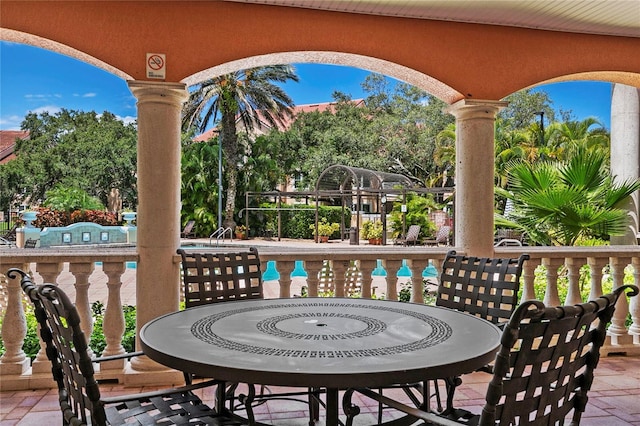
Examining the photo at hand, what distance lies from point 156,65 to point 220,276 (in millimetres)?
1535

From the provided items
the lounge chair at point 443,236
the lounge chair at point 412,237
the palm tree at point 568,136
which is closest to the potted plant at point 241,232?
the lounge chair at point 412,237

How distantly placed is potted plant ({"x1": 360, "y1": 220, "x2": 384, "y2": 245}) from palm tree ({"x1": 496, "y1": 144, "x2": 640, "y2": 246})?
12.9 meters

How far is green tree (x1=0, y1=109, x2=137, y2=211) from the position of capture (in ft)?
76.2

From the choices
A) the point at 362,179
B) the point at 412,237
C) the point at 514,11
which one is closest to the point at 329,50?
the point at 514,11

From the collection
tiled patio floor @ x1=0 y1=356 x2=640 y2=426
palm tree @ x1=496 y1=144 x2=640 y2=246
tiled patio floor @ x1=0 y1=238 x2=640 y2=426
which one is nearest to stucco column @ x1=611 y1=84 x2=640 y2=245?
palm tree @ x1=496 y1=144 x2=640 y2=246

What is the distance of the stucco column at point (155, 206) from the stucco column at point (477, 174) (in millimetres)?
2075

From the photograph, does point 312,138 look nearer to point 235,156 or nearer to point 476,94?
point 235,156

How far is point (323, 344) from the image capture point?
1.63m

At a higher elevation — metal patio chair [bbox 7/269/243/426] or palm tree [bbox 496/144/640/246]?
palm tree [bbox 496/144/640/246]

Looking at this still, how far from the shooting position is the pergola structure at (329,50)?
330 centimetres

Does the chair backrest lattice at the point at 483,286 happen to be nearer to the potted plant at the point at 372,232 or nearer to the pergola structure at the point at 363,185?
the pergola structure at the point at 363,185

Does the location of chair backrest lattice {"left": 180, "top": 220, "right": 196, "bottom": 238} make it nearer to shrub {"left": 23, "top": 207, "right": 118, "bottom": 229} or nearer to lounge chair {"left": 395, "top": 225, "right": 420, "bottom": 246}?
shrub {"left": 23, "top": 207, "right": 118, "bottom": 229}

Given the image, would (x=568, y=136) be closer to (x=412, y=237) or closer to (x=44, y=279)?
(x=412, y=237)

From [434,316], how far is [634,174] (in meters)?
5.76
